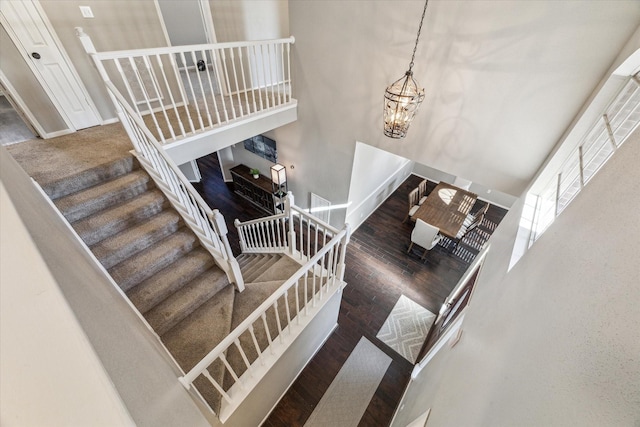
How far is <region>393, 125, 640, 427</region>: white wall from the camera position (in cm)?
47

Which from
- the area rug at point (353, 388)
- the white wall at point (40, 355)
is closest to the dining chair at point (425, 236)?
the area rug at point (353, 388)

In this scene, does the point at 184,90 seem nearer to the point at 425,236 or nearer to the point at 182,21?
the point at 182,21

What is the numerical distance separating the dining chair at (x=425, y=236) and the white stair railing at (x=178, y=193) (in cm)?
341

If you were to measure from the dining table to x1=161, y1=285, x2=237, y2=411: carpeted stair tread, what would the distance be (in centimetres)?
377

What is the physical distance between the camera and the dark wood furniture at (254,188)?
5751 millimetres

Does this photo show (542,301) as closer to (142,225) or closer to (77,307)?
(77,307)

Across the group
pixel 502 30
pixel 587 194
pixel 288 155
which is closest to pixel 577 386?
pixel 587 194

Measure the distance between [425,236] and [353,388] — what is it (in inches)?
112

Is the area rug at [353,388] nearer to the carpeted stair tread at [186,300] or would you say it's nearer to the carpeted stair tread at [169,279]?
the carpeted stair tread at [186,300]

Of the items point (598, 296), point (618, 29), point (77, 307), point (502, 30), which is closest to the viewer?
point (77, 307)

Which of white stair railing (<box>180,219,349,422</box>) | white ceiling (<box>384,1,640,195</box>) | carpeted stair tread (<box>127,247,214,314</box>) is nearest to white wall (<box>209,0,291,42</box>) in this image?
white ceiling (<box>384,1,640,195</box>)

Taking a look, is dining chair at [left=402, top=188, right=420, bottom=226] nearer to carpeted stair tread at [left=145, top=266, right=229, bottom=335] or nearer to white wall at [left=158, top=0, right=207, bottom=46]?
carpeted stair tread at [left=145, top=266, right=229, bottom=335]

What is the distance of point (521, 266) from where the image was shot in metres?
1.33

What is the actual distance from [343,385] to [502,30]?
4.12 meters
